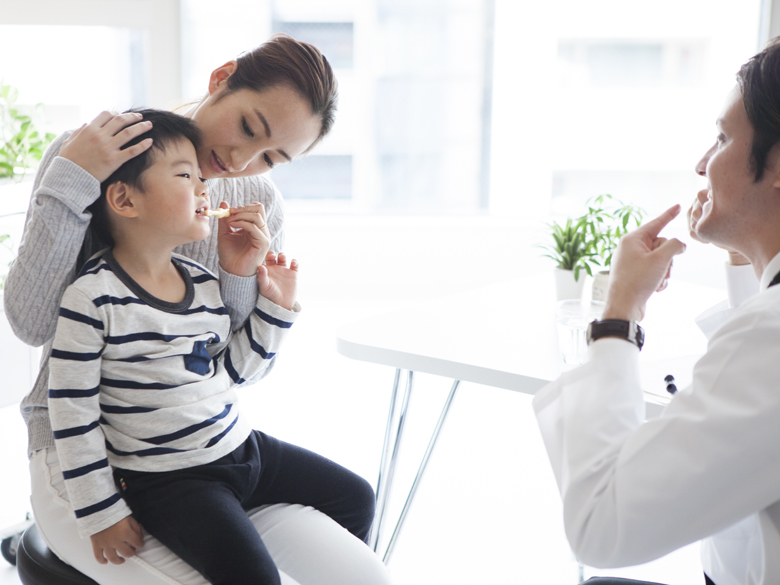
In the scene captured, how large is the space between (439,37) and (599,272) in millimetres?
3305

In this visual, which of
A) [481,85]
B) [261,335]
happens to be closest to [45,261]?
[261,335]

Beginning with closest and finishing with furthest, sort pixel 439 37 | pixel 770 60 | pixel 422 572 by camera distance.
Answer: pixel 770 60 < pixel 422 572 < pixel 439 37

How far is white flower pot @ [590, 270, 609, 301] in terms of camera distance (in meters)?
1.64

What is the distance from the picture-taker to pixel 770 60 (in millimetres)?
913

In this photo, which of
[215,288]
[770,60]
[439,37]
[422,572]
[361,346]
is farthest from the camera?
[439,37]

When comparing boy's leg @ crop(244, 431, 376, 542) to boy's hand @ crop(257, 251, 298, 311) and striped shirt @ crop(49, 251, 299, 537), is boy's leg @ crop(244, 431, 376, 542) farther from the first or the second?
boy's hand @ crop(257, 251, 298, 311)

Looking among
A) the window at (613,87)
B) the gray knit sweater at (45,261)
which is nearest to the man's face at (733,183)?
the gray knit sweater at (45,261)

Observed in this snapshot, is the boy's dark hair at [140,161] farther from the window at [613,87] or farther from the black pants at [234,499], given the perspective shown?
→ the window at [613,87]

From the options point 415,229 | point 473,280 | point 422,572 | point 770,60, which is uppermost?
point 770,60

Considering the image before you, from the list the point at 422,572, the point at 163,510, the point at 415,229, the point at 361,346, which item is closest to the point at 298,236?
the point at 415,229

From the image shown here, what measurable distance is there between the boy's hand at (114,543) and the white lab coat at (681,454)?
0.57 m

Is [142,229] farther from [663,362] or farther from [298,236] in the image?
[298,236]

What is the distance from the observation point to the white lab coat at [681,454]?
734 mm

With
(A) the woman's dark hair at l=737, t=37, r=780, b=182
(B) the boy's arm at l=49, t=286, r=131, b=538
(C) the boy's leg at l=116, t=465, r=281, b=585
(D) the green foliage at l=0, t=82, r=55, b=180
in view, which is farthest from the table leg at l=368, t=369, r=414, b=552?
(D) the green foliage at l=0, t=82, r=55, b=180
